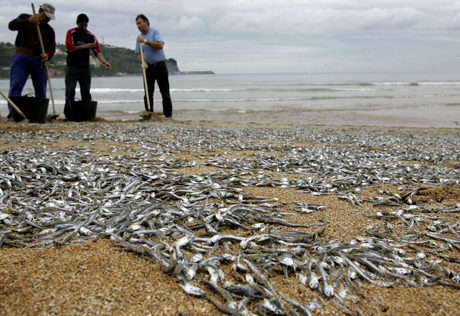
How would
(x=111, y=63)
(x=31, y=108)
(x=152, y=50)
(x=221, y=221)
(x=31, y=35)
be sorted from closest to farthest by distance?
(x=221, y=221), (x=31, y=35), (x=31, y=108), (x=152, y=50), (x=111, y=63)

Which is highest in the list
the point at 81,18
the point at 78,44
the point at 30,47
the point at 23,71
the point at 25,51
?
the point at 81,18

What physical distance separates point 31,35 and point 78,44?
1157 millimetres

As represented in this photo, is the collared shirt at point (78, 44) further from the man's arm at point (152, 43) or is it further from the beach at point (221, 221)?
the beach at point (221, 221)

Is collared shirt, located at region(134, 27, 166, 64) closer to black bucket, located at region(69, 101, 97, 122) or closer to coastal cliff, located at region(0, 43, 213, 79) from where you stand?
black bucket, located at region(69, 101, 97, 122)

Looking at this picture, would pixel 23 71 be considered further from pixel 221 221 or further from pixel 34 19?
pixel 221 221

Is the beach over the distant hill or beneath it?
beneath

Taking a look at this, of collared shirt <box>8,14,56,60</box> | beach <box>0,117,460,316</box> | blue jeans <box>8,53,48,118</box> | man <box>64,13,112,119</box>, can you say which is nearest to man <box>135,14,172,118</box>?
man <box>64,13,112,119</box>

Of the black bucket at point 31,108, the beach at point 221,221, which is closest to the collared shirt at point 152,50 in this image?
the black bucket at point 31,108

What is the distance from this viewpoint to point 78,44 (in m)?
8.87

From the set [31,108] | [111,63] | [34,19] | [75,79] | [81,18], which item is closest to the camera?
[34,19]

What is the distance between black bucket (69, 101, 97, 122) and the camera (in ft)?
33.1

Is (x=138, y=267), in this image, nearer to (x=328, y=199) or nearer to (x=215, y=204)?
(x=215, y=204)

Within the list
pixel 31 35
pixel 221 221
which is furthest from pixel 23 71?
pixel 221 221

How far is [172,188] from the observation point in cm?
339
